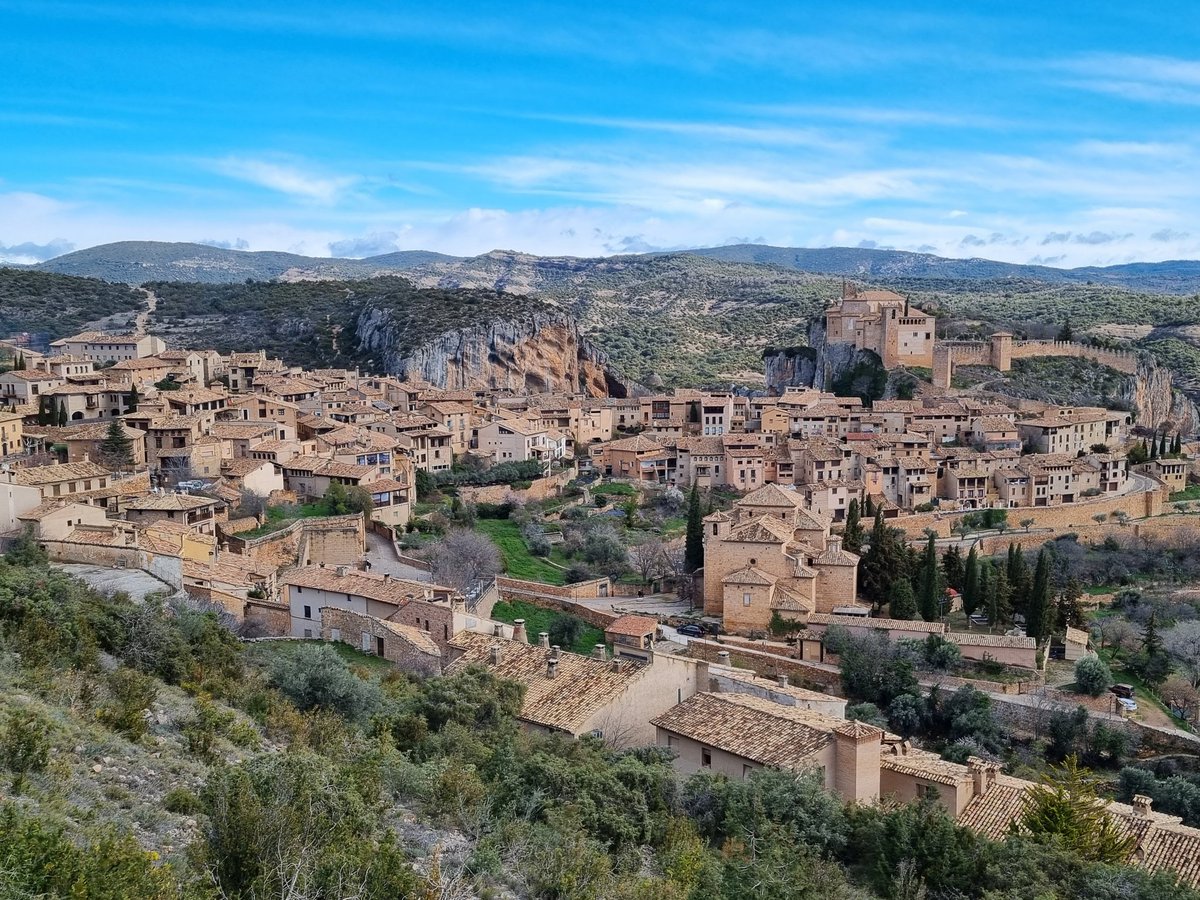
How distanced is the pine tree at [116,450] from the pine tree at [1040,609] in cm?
2464

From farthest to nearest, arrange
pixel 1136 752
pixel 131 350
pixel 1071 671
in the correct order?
pixel 131 350 < pixel 1071 671 < pixel 1136 752

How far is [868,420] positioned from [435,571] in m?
28.0

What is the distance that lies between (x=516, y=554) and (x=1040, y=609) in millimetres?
14893

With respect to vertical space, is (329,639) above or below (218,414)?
below

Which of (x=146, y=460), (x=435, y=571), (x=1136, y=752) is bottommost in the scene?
(x=1136, y=752)

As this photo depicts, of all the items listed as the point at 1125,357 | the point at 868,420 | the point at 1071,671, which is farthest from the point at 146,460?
the point at 1125,357

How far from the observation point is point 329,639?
21500mm

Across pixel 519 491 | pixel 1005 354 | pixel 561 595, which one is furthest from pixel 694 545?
pixel 1005 354

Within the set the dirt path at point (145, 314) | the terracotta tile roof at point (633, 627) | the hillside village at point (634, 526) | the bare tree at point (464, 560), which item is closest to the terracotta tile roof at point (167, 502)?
the hillside village at point (634, 526)

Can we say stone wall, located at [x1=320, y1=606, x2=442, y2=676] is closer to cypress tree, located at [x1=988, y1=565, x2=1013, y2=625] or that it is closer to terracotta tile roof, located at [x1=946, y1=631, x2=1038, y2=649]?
terracotta tile roof, located at [x1=946, y1=631, x2=1038, y2=649]

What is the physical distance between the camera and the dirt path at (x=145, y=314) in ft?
221

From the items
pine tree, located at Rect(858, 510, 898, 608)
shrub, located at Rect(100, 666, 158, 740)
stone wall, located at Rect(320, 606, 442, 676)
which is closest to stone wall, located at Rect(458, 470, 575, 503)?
pine tree, located at Rect(858, 510, 898, 608)

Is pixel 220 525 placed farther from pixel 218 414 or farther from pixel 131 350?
pixel 131 350

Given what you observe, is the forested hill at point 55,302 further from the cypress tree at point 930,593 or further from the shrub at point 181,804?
the shrub at point 181,804
